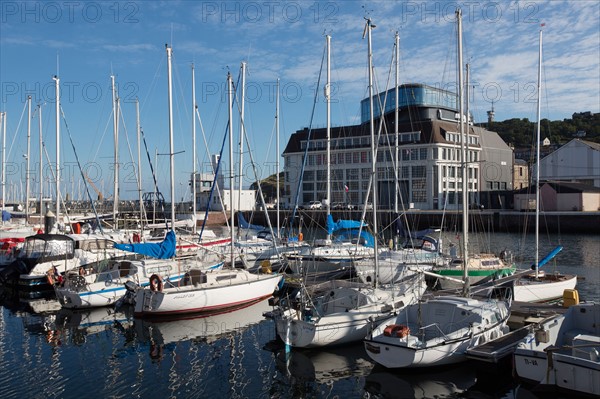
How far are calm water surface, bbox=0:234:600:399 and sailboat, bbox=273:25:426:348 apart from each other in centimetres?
53

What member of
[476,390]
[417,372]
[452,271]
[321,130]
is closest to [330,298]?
[417,372]

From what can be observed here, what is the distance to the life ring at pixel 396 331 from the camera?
16.2 m

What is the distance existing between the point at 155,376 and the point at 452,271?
17703mm

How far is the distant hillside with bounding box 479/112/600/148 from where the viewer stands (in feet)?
456

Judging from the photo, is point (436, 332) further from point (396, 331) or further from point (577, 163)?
point (577, 163)

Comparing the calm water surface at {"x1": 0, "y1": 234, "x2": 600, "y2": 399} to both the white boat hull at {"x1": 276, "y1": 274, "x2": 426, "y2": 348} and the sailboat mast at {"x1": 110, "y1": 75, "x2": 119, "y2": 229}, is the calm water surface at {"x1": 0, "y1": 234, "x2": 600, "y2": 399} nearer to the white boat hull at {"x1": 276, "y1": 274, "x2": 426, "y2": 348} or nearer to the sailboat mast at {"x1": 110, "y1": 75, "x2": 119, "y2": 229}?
the white boat hull at {"x1": 276, "y1": 274, "x2": 426, "y2": 348}

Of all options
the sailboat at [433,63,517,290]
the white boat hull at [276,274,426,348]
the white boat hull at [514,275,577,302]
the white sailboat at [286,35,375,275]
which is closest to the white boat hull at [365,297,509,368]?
the white boat hull at [276,274,426,348]

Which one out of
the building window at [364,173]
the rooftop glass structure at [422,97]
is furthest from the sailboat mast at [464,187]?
the rooftop glass structure at [422,97]

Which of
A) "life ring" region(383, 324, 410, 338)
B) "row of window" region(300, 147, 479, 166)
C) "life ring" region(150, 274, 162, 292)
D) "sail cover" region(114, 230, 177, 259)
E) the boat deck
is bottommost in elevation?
the boat deck

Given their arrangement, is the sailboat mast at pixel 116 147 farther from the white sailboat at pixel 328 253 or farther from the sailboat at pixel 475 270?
the sailboat at pixel 475 270

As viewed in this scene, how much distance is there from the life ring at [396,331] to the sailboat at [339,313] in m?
2.45

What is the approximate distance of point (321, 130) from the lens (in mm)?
97375

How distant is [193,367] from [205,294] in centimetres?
698

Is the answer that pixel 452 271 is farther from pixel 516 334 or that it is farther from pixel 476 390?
pixel 476 390
